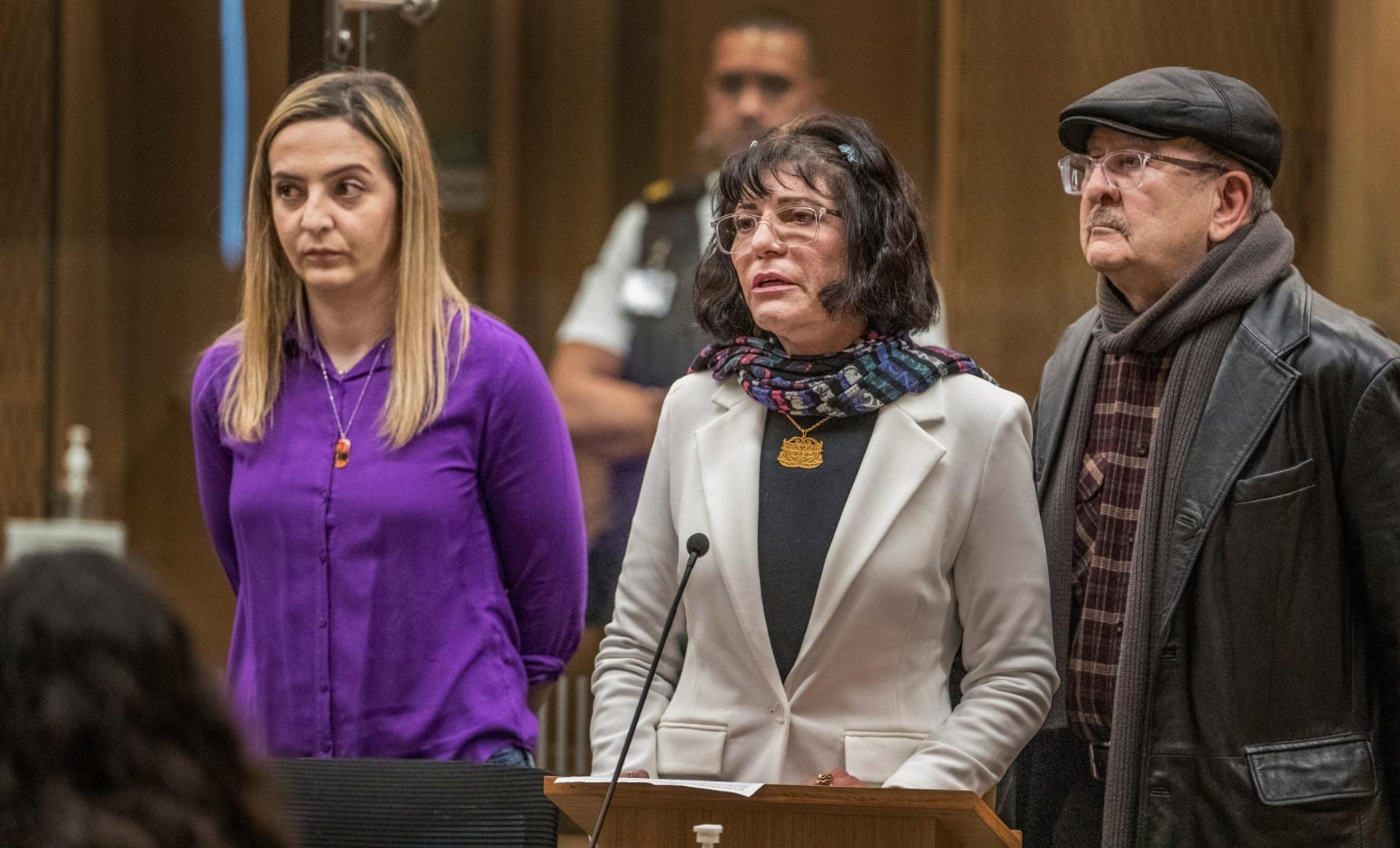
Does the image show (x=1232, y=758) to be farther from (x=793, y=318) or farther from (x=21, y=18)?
(x=21, y=18)

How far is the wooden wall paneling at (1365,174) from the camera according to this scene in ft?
14.7

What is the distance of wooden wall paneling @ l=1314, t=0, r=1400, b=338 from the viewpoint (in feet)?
14.7

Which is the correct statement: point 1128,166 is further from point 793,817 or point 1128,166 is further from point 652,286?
point 652,286

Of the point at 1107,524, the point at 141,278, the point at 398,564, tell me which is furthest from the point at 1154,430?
the point at 141,278

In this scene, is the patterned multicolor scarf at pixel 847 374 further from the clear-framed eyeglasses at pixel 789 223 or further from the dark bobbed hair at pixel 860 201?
the clear-framed eyeglasses at pixel 789 223

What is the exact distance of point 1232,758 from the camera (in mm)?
2729

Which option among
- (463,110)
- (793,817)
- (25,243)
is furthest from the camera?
(463,110)

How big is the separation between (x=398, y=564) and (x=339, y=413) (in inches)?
9.6

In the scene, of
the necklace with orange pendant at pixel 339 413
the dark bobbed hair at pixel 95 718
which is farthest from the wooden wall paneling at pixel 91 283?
the dark bobbed hair at pixel 95 718

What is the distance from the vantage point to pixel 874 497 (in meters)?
2.62

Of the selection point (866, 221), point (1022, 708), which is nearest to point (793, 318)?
point (866, 221)

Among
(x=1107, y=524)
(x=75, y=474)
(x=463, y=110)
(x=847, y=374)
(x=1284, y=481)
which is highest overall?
(x=463, y=110)

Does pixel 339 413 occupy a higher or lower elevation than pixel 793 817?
higher

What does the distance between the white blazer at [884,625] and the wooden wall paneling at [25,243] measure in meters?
2.54
